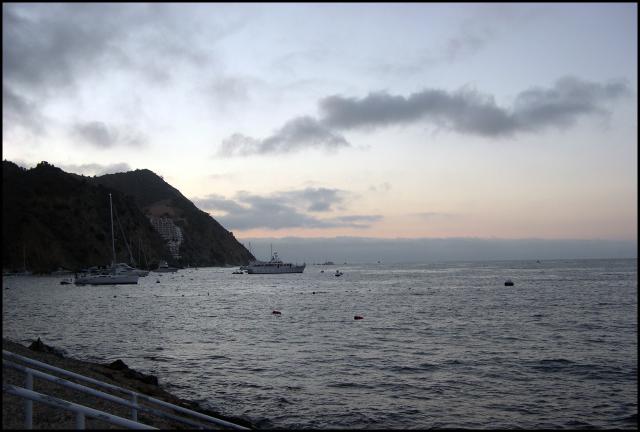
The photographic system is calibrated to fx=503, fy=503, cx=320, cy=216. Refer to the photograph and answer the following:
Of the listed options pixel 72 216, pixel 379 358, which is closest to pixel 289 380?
pixel 379 358

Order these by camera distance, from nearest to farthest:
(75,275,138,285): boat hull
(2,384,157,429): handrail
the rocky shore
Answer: (2,384,157,429): handrail → the rocky shore → (75,275,138,285): boat hull

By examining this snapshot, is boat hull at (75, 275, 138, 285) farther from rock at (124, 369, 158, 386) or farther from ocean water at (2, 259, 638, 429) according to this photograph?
rock at (124, 369, 158, 386)

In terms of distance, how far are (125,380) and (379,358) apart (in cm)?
1260

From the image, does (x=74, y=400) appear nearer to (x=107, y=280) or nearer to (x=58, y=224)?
(x=107, y=280)

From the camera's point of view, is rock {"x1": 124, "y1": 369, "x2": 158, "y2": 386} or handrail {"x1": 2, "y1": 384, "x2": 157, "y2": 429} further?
rock {"x1": 124, "y1": 369, "x2": 158, "y2": 386}

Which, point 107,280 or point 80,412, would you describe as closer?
point 80,412

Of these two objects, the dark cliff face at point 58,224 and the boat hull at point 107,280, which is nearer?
the boat hull at point 107,280

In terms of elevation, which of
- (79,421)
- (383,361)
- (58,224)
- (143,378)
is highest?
(58,224)

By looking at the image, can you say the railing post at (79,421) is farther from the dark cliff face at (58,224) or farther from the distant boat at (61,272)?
the distant boat at (61,272)

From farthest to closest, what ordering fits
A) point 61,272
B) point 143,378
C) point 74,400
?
point 61,272
point 143,378
point 74,400

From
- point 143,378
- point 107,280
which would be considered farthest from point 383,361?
point 107,280

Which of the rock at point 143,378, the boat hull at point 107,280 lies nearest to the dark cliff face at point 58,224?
the boat hull at point 107,280

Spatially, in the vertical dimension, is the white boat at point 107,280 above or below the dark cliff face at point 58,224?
below

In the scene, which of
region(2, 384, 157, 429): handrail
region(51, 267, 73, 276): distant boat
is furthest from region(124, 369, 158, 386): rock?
region(51, 267, 73, 276): distant boat
